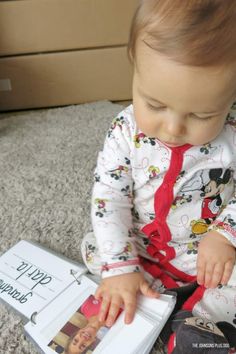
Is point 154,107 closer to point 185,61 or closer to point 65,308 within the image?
point 185,61

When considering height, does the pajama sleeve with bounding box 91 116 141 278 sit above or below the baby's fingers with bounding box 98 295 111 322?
above

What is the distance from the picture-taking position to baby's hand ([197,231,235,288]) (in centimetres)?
67

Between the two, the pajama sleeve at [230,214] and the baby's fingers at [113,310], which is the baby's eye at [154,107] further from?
the baby's fingers at [113,310]

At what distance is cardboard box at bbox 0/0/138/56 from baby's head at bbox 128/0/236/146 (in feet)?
3.03

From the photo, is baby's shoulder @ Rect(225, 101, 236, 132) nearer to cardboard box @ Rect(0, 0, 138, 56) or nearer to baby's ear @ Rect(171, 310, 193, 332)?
baby's ear @ Rect(171, 310, 193, 332)

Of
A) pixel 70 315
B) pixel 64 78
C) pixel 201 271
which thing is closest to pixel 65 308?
pixel 70 315

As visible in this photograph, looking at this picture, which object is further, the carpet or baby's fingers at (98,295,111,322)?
the carpet

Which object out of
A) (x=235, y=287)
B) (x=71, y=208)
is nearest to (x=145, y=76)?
(x=235, y=287)

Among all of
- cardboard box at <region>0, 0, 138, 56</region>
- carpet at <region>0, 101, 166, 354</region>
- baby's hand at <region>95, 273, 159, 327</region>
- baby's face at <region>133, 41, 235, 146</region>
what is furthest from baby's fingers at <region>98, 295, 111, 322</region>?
cardboard box at <region>0, 0, 138, 56</region>

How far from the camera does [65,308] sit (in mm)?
723

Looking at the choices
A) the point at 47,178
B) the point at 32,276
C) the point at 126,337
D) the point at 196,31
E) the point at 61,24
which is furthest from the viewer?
the point at 61,24

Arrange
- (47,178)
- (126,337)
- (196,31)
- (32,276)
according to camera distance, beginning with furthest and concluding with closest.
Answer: (47,178)
(32,276)
(126,337)
(196,31)

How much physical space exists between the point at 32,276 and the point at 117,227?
203 mm

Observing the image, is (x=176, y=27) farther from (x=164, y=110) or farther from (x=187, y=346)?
(x=187, y=346)
